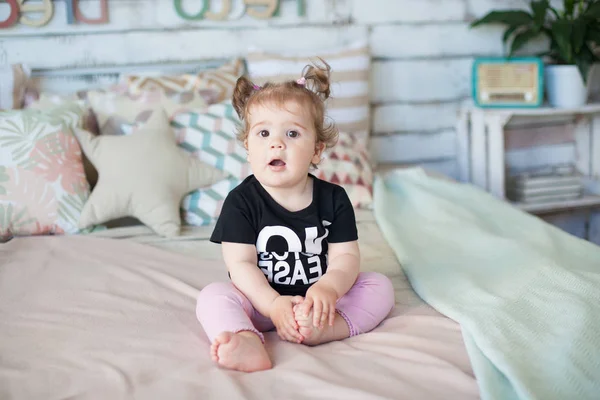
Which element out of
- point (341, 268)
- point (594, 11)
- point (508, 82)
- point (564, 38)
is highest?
point (594, 11)

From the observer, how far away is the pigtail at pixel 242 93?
1381 millimetres

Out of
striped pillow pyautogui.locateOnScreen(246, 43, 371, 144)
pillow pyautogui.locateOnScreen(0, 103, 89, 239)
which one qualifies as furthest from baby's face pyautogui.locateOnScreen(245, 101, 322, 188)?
striped pillow pyautogui.locateOnScreen(246, 43, 371, 144)

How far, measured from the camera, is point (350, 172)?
2.24 metres

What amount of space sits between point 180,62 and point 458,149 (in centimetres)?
122

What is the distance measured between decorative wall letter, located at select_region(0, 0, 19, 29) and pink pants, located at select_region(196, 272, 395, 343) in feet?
5.37

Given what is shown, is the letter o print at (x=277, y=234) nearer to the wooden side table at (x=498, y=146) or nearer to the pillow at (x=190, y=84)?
A: the pillow at (x=190, y=84)

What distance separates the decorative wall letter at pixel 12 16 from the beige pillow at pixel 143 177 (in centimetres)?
64

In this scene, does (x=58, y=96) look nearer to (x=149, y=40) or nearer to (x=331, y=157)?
(x=149, y=40)

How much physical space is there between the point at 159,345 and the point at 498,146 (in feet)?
6.11

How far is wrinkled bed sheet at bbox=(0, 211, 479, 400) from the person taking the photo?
3.35 feet

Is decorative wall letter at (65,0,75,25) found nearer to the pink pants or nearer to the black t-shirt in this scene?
the black t-shirt

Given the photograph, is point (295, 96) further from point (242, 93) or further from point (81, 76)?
point (81, 76)

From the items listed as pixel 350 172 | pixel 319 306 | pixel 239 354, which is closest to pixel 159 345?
pixel 239 354

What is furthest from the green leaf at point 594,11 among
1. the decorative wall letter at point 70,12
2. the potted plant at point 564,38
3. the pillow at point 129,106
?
the decorative wall letter at point 70,12
